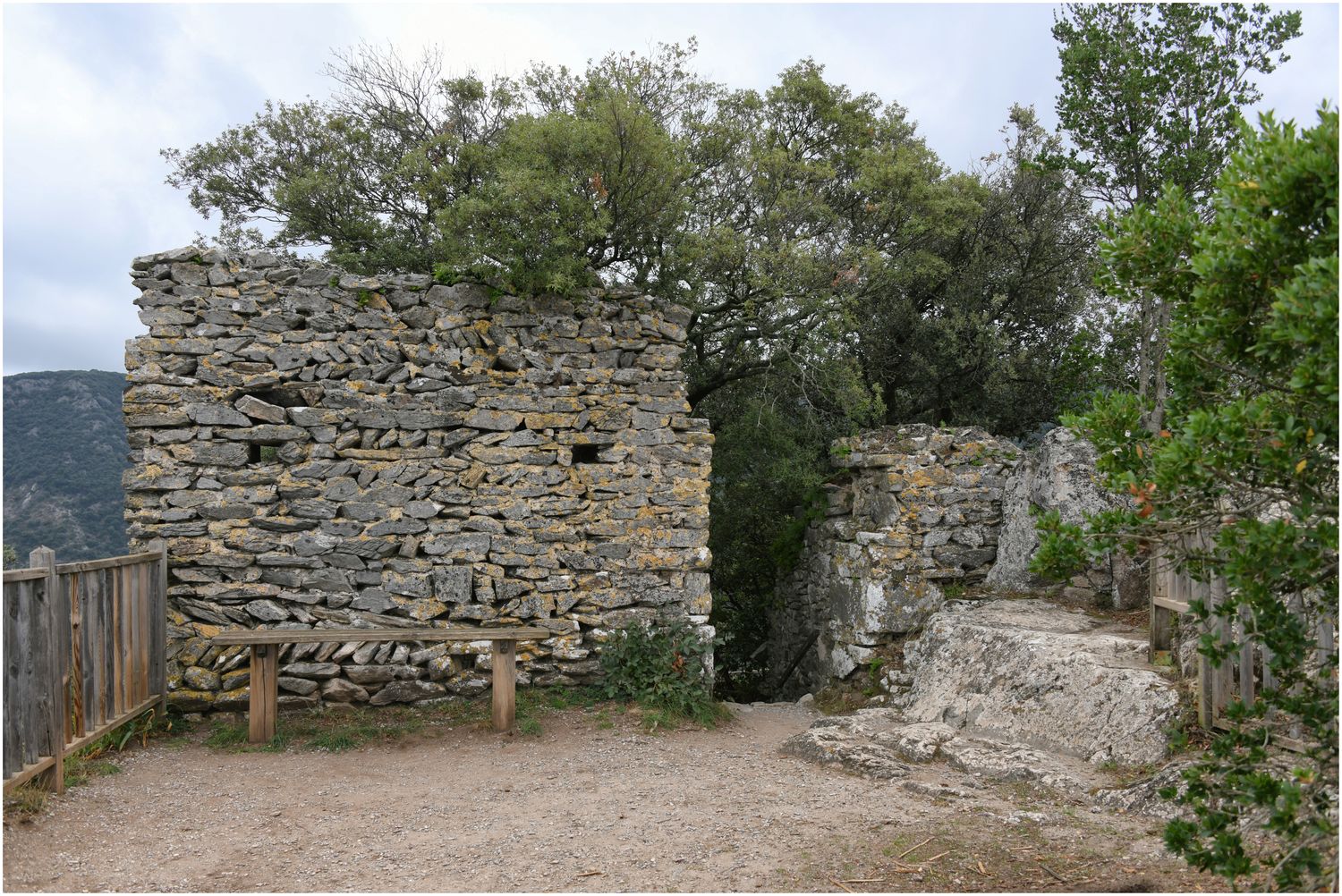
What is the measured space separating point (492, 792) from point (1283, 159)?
4727 millimetres

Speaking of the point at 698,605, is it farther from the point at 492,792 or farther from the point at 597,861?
the point at 597,861

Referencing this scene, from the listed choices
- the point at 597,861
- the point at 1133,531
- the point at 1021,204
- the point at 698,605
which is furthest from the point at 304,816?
the point at 1021,204

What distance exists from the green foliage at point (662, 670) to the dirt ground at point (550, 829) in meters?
0.77

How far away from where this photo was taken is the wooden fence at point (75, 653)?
14.6 feet

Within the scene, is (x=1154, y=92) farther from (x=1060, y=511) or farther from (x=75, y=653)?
(x=75, y=653)

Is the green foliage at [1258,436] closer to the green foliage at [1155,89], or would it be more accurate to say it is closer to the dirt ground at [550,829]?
the dirt ground at [550,829]

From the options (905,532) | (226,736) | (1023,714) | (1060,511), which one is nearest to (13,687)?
(226,736)

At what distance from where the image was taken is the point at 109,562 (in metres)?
5.55

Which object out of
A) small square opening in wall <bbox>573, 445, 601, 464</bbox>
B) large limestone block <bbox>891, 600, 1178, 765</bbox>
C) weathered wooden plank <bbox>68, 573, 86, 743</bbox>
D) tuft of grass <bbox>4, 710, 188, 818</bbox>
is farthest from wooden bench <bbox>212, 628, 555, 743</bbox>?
large limestone block <bbox>891, 600, 1178, 765</bbox>

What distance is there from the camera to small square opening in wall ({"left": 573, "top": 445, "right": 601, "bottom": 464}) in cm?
744

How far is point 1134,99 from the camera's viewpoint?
32.8ft

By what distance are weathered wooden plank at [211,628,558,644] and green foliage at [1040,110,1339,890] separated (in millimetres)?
4036

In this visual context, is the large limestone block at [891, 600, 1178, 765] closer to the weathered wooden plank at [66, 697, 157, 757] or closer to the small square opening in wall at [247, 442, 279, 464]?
the small square opening in wall at [247, 442, 279, 464]

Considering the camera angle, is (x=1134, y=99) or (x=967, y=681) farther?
(x=1134, y=99)
